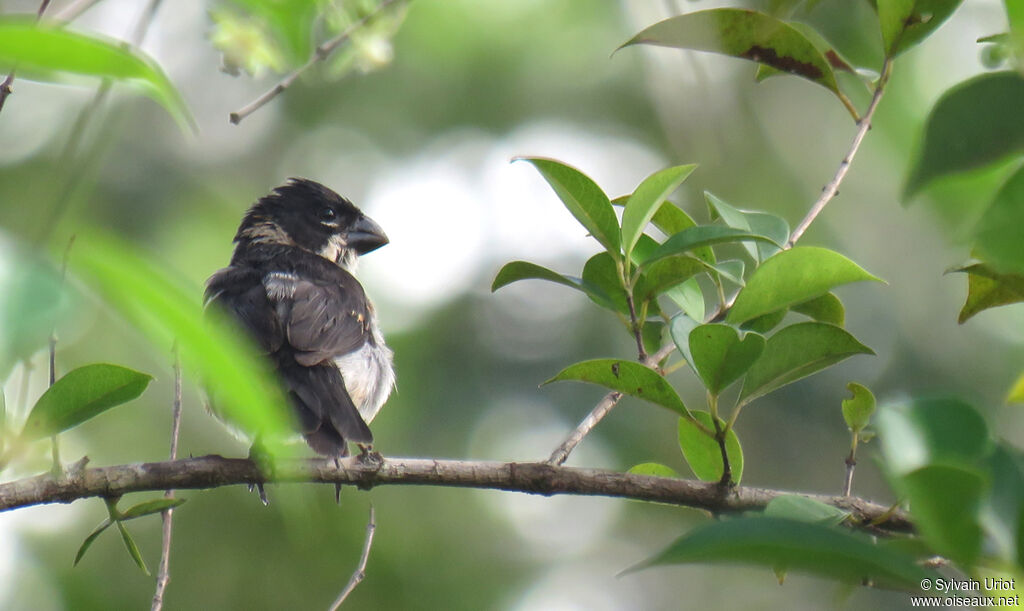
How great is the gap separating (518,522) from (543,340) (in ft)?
6.66

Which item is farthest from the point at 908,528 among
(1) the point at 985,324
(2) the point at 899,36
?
(1) the point at 985,324

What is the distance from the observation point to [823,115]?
11734 millimetres

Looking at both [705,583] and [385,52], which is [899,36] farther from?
[705,583]

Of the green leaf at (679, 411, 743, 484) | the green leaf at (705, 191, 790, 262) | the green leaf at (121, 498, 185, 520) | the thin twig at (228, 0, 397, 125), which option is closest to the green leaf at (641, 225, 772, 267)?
the green leaf at (705, 191, 790, 262)

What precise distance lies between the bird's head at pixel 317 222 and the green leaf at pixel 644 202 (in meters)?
4.23

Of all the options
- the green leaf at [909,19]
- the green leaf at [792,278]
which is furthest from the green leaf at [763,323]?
the green leaf at [909,19]

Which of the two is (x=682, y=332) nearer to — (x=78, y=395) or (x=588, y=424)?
(x=588, y=424)

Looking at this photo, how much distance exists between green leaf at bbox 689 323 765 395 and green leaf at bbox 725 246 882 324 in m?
0.19

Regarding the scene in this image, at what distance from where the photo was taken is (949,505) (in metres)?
0.96

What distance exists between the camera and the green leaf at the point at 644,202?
2.01m

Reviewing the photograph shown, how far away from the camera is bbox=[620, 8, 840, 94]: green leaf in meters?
1.96

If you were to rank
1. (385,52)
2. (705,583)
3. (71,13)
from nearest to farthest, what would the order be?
(71,13) → (385,52) → (705,583)

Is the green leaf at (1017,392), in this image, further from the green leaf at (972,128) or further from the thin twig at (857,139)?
the thin twig at (857,139)

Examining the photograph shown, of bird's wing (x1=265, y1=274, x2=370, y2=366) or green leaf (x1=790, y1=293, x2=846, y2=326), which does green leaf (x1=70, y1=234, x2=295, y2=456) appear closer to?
green leaf (x1=790, y1=293, x2=846, y2=326)
